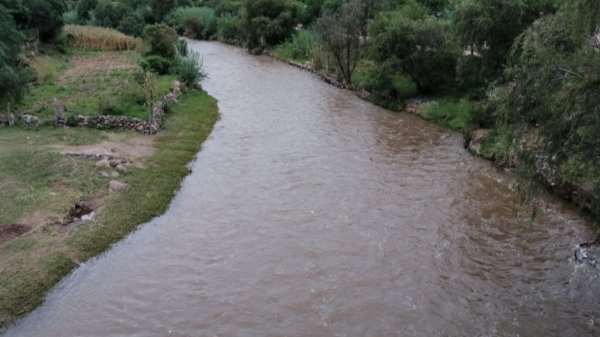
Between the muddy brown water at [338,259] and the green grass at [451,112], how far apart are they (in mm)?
3507

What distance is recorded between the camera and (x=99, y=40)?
5150 cm

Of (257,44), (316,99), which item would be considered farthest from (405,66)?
(257,44)

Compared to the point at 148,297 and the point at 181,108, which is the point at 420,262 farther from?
the point at 181,108

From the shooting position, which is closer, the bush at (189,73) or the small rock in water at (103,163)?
the small rock in water at (103,163)

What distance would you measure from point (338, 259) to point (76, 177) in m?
11.2

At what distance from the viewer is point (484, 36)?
27453 millimetres

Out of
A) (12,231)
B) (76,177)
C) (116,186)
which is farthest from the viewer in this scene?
(76,177)

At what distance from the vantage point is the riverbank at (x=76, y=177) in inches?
625

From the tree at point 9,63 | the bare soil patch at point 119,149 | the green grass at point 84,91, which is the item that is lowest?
the bare soil patch at point 119,149

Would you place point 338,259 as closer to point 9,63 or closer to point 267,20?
point 9,63

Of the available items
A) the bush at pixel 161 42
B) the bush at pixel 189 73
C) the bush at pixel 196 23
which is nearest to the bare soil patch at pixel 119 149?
the bush at pixel 189 73

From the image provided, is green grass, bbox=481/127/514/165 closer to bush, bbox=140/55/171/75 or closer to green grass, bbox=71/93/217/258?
green grass, bbox=71/93/217/258

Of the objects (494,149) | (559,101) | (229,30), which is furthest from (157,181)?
(229,30)

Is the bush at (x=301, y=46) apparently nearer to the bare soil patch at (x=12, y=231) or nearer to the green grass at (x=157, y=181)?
the green grass at (x=157, y=181)
